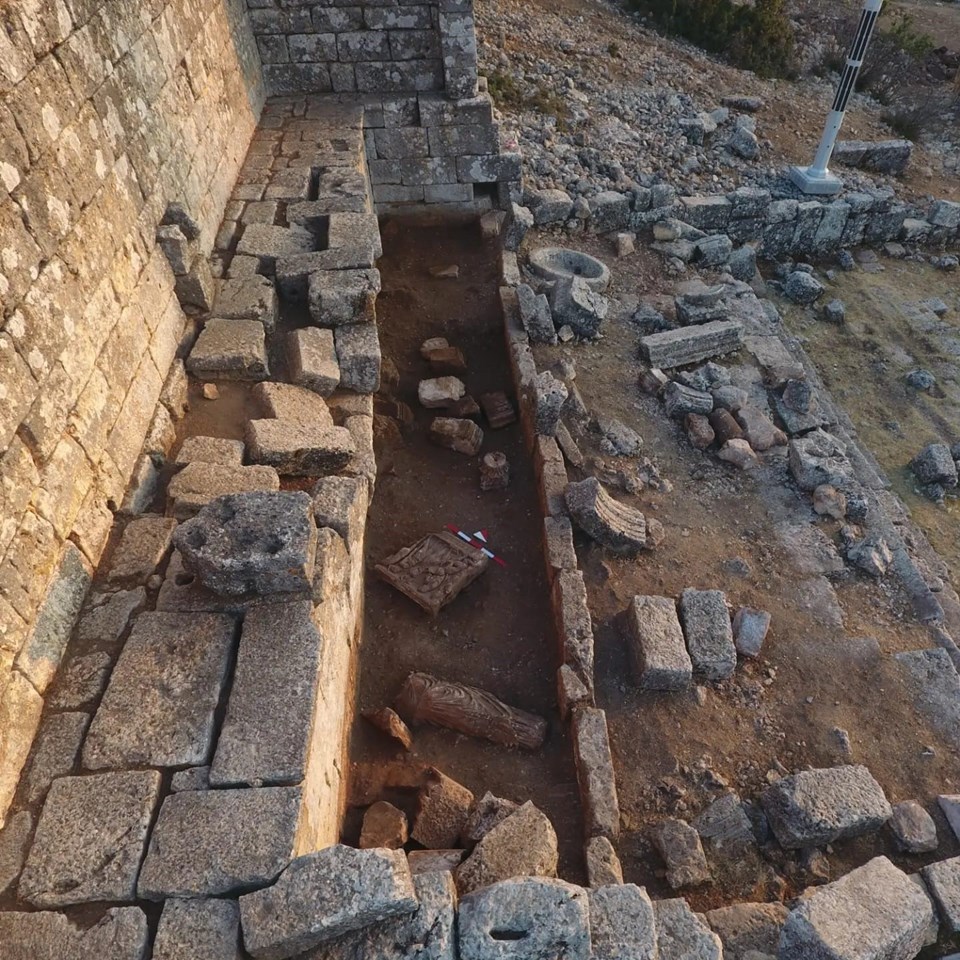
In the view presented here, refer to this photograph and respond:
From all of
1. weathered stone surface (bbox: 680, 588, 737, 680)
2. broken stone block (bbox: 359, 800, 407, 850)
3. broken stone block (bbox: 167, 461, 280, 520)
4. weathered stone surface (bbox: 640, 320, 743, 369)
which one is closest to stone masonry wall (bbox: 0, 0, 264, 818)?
broken stone block (bbox: 167, 461, 280, 520)

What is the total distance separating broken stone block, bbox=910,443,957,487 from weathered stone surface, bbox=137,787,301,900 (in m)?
7.31

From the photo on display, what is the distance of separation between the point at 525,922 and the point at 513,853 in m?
1.09

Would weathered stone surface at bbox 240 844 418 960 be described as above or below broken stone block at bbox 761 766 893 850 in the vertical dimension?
above

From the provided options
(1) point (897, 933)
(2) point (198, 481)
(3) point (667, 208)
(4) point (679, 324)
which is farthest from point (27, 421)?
(3) point (667, 208)

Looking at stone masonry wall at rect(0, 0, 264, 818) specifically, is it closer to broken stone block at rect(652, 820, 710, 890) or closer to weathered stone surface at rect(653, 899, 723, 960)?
weathered stone surface at rect(653, 899, 723, 960)

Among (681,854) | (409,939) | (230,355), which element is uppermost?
(230,355)

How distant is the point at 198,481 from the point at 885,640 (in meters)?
5.56

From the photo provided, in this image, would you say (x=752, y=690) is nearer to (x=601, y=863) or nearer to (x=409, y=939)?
(x=601, y=863)

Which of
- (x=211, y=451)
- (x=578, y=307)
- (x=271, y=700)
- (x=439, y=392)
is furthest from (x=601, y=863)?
(x=578, y=307)

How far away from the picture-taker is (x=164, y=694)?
3.52 m

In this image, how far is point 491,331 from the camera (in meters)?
8.38

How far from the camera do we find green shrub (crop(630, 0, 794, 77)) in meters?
14.8

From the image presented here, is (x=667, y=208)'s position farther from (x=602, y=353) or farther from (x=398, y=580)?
(x=398, y=580)

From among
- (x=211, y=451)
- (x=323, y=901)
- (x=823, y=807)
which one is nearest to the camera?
(x=323, y=901)
